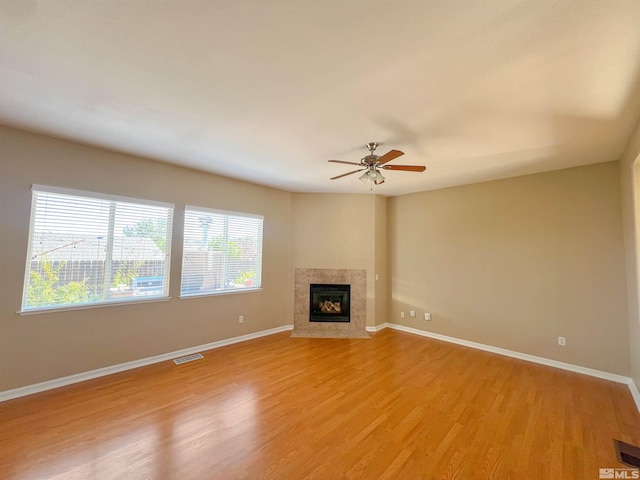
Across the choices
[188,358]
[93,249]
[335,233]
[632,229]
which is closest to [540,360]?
[632,229]

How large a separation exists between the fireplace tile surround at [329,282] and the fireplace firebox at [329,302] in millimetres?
83

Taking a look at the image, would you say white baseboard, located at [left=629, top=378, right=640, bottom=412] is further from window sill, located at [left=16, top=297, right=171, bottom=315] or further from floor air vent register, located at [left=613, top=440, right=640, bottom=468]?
window sill, located at [left=16, top=297, right=171, bottom=315]

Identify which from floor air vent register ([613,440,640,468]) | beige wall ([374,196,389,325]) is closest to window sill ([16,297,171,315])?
beige wall ([374,196,389,325])

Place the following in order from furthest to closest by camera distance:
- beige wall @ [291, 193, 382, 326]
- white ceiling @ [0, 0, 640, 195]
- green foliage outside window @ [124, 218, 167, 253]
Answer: beige wall @ [291, 193, 382, 326]
green foliage outside window @ [124, 218, 167, 253]
white ceiling @ [0, 0, 640, 195]

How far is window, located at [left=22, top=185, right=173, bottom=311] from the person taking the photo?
2861 millimetres

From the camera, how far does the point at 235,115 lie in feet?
7.88

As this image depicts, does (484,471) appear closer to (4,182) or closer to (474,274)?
(474,274)

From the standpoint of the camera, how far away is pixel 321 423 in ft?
7.75

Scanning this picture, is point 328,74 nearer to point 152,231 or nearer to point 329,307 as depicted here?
point 152,231

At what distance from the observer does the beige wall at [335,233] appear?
527 cm

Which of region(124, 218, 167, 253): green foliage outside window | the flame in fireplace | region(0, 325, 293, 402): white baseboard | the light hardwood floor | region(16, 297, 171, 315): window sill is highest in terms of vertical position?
region(124, 218, 167, 253): green foliage outside window

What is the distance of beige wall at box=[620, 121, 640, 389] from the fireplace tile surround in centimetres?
346

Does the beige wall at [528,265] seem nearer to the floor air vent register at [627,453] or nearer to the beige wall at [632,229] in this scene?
the beige wall at [632,229]

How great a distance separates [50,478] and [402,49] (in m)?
3.59
